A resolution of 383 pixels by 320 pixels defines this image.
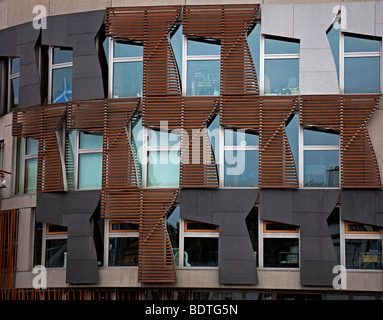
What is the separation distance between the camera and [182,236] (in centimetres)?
2002

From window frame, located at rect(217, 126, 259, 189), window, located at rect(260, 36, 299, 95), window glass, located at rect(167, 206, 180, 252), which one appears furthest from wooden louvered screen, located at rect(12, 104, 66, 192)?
window, located at rect(260, 36, 299, 95)

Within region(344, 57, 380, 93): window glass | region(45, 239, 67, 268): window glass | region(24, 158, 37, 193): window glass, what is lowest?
region(45, 239, 67, 268): window glass

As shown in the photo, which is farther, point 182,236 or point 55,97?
point 55,97

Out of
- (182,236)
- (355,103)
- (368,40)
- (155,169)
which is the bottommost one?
(182,236)

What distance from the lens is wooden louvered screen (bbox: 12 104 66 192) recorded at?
20891mm

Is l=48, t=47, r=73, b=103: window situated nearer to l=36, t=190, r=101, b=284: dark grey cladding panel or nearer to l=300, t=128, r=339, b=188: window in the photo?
l=36, t=190, r=101, b=284: dark grey cladding panel

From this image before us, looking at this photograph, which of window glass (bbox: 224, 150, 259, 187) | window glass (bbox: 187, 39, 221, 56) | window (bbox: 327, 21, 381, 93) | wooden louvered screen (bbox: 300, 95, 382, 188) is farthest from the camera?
window glass (bbox: 187, 39, 221, 56)

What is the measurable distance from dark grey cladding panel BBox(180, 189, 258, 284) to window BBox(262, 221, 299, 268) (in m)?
0.45

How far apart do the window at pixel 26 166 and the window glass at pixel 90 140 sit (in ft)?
5.01

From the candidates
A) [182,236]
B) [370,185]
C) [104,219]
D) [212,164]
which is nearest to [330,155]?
[370,185]

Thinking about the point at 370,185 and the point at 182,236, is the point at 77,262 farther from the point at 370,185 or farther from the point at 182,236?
the point at 370,185

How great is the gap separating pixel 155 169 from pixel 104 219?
1.78 meters

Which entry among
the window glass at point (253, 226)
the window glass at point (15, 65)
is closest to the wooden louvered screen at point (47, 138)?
the window glass at point (15, 65)

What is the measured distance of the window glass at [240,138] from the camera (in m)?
20.0
